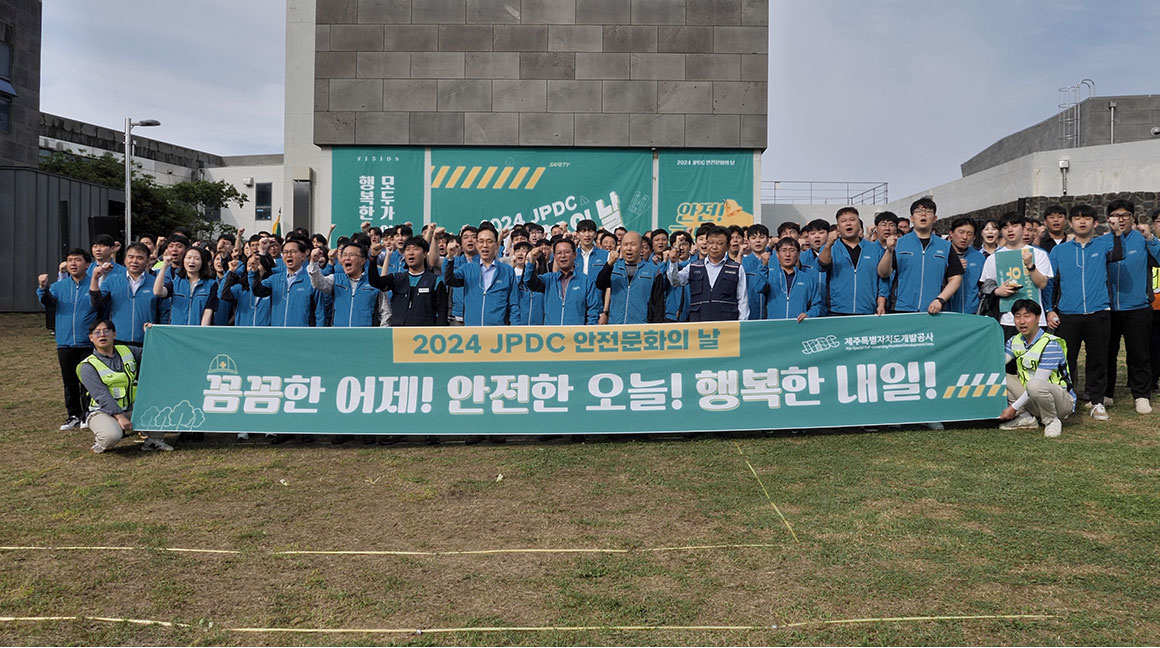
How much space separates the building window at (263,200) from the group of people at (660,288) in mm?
51115

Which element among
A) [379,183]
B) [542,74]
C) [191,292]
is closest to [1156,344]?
[191,292]

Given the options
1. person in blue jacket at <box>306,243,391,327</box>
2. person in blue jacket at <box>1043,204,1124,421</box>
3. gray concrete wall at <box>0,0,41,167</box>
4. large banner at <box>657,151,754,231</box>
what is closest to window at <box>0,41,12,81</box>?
gray concrete wall at <box>0,0,41,167</box>

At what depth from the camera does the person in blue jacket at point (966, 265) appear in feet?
24.8

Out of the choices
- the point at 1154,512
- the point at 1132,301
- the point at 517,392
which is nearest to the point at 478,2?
the point at 517,392

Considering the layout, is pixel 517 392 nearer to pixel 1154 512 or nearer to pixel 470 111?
pixel 1154 512

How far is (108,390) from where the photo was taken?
6777 millimetres

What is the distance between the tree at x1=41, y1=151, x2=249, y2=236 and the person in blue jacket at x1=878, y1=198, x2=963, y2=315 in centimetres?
3920

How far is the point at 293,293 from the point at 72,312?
2.15 meters

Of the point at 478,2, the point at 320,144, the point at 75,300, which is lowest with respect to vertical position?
the point at 75,300

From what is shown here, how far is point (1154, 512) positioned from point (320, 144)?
15.2 meters

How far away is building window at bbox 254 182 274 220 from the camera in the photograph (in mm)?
55406

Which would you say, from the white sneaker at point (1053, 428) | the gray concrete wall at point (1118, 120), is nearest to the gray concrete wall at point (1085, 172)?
the gray concrete wall at point (1118, 120)

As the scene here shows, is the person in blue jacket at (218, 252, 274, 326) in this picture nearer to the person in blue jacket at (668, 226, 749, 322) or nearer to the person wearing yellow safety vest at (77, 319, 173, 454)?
the person wearing yellow safety vest at (77, 319, 173, 454)

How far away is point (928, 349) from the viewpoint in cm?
702
